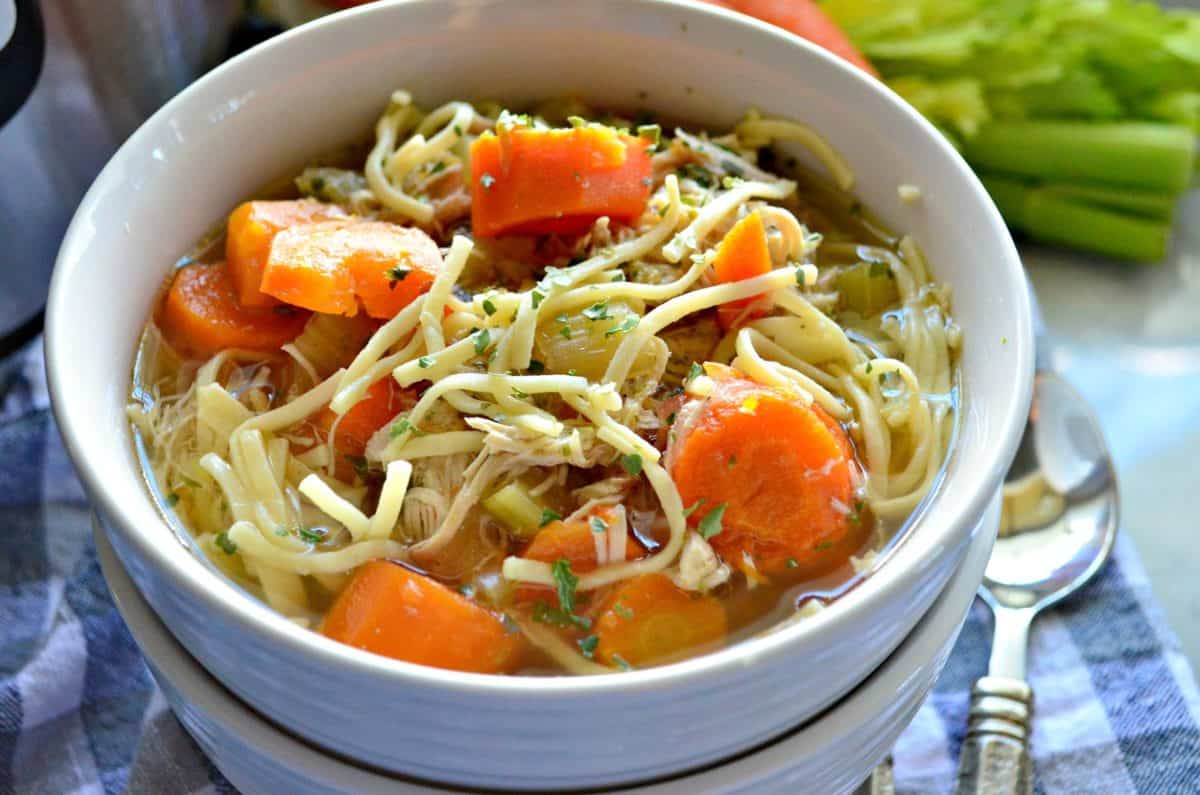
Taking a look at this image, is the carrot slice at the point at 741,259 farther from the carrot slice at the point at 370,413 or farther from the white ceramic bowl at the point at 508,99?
the carrot slice at the point at 370,413

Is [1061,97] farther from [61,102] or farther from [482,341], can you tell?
[61,102]

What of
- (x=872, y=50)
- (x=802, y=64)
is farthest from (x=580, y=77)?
(x=872, y=50)

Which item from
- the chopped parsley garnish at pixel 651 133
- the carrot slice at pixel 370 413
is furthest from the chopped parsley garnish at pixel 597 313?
the chopped parsley garnish at pixel 651 133

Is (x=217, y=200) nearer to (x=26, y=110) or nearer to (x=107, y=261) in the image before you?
(x=107, y=261)

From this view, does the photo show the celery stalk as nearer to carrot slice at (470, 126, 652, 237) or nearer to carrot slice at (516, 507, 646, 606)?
carrot slice at (470, 126, 652, 237)

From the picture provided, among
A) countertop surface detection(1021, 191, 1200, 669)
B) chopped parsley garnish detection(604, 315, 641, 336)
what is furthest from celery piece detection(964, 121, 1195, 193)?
chopped parsley garnish detection(604, 315, 641, 336)

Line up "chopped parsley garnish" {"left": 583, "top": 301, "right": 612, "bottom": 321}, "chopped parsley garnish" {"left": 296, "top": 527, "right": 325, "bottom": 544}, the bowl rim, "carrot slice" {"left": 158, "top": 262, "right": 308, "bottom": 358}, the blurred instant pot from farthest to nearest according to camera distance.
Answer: the blurred instant pot → "carrot slice" {"left": 158, "top": 262, "right": 308, "bottom": 358} → "chopped parsley garnish" {"left": 583, "top": 301, "right": 612, "bottom": 321} → "chopped parsley garnish" {"left": 296, "top": 527, "right": 325, "bottom": 544} → the bowl rim
